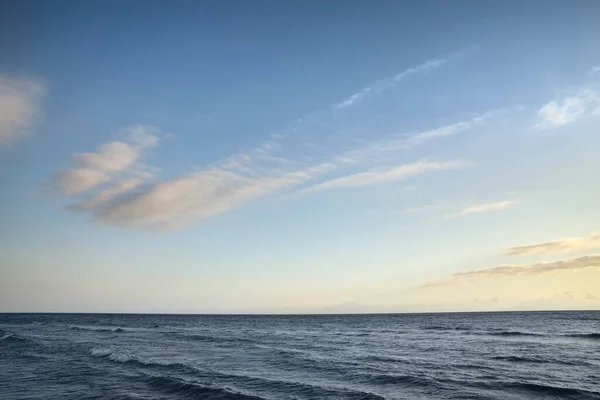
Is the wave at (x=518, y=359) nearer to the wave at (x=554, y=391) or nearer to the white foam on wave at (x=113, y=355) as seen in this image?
the wave at (x=554, y=391)

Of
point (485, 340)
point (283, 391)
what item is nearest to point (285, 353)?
point (283, 391)

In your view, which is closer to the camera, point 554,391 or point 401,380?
point 554,391

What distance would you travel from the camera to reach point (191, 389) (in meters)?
23.0

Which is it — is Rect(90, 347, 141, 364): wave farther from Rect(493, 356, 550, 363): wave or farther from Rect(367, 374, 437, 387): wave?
Rect(493, 356, 550, 363): wave

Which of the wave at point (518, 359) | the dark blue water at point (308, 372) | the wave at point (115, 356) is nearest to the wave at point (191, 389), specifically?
the dark blue water at point (308, 372)

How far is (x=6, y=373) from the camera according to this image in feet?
95.2

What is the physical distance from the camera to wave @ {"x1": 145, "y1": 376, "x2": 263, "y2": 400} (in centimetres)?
2159

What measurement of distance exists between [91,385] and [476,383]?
2432 cm

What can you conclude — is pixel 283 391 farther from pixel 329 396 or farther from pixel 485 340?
pixel 485 340

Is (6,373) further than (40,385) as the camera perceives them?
Yes

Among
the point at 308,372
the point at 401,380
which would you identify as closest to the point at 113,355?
the point at 308,372

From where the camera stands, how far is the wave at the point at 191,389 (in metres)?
21.6

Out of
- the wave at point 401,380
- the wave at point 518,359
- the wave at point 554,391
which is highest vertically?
the wave at point 554,391

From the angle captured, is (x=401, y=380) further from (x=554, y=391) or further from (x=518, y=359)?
(x=518, y=359)
